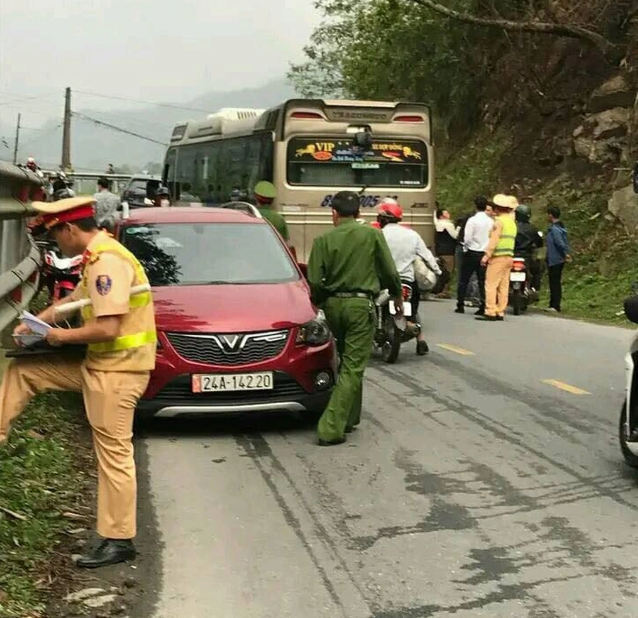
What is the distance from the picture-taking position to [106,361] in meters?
5.51

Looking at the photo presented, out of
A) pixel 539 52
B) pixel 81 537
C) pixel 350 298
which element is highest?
pixel 539 52

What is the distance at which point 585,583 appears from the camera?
5.29m

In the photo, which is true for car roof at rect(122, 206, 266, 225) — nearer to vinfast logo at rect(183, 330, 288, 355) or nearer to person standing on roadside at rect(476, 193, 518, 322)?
vinfast logo at rect(183, 330, 288, 355)

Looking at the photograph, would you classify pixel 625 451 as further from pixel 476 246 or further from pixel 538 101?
pixel 538 101

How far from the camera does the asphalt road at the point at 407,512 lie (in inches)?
202

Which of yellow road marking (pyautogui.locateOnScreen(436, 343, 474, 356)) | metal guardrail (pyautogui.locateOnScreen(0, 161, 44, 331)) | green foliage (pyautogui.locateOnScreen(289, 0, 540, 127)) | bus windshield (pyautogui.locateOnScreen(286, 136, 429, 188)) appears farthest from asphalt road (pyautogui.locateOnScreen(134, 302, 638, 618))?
green foliage (pyautogui.locateOnScreen(289, 0, 540, 127))

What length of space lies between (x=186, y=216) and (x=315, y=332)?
82.6 inches

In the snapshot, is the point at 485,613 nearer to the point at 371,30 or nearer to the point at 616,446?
the point at 616,446

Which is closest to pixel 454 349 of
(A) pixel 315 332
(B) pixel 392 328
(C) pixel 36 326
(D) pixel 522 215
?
(B) pixel 392 328

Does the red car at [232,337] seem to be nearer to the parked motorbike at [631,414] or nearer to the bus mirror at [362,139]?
the parked motorbike at [631,414]

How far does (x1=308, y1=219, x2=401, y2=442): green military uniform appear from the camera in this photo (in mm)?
8391

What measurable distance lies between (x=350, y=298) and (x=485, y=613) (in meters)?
3.83

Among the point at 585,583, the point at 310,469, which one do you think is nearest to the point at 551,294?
the point at 310,469

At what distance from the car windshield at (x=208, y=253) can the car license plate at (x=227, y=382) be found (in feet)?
3.81
